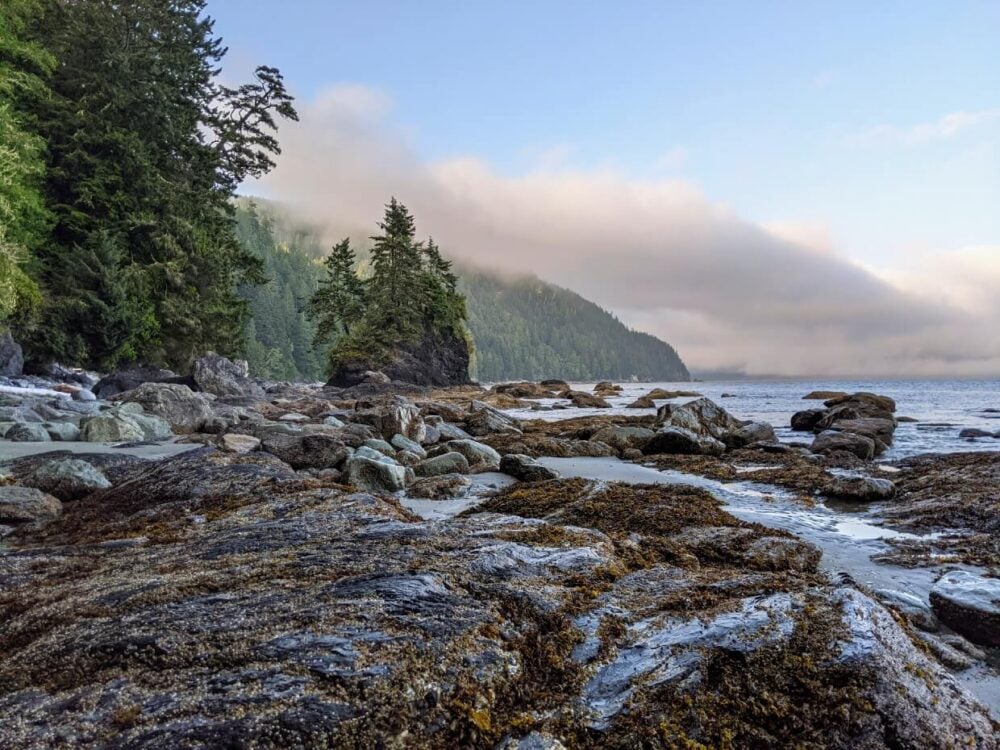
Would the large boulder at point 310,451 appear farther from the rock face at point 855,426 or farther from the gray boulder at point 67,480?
the rock face at point 855,426

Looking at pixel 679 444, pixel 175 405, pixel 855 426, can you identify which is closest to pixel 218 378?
pixel 175 405

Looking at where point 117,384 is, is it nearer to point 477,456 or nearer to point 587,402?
point 477,456

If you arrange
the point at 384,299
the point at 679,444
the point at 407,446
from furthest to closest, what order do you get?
the point at 384,299 < the point at 679,444 < the point at 407,446

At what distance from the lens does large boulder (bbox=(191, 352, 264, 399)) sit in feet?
80.9

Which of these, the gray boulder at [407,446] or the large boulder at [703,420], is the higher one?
the large boulder at [703,420]

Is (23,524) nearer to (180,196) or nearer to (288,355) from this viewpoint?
(180,196)

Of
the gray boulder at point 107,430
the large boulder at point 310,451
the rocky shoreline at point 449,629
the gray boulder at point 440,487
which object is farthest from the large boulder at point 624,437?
the gray boulder at point 107,430

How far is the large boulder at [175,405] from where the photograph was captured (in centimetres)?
1313

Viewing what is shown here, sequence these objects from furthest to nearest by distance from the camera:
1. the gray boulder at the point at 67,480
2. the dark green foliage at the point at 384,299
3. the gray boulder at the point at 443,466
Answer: the dark green foliage at the point at 384,299, the gray boulder at the point at 443,466, the gray boulder at the point at 67,480

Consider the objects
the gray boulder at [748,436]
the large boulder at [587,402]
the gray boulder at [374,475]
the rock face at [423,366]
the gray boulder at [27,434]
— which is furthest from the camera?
the rock face at [423,366]

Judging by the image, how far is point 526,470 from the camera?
9047 mm

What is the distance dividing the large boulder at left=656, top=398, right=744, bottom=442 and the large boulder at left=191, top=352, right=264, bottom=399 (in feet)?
65.5

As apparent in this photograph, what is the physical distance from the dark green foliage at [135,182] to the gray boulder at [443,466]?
71.9 feet

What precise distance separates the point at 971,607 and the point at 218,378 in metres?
27.4
